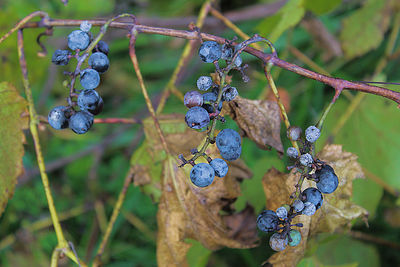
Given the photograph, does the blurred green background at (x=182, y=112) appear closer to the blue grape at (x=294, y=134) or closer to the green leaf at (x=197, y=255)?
the green leaf at (x=197, y=255)

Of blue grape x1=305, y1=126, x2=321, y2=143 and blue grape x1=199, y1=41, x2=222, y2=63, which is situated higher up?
blue grape x1=199, y1=41, x2=222, y2=63

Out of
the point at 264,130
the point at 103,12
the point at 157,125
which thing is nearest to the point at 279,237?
the point at 264,130

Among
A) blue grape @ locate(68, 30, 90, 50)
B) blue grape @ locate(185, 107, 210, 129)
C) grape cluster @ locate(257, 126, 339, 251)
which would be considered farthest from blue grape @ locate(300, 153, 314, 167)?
blue grape @ locate(68, 30, 90, 50)

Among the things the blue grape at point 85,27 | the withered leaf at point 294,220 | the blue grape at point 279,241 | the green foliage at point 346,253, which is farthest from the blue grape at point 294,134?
the green foliage at point 346,253

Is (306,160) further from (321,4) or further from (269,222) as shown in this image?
(321,4)

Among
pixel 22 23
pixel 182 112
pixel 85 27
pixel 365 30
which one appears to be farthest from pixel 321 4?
pixel 22 23

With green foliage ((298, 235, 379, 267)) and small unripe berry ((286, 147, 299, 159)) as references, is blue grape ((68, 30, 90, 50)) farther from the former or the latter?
green foliage ((298, 235, 379, 267))
